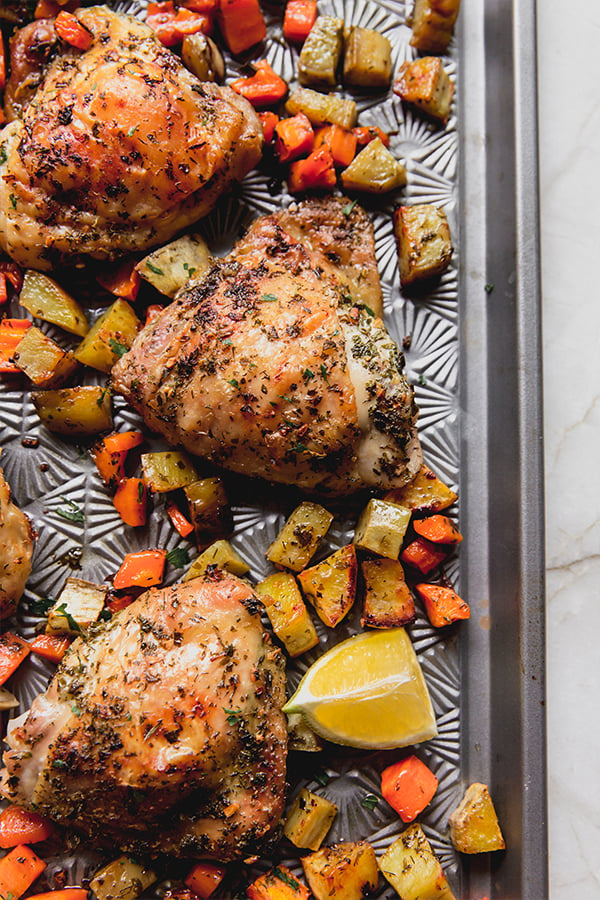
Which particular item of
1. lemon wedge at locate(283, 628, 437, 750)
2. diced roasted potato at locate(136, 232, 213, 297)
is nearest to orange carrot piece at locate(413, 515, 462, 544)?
lemon wedge at locate(283, 628, 437, 750)

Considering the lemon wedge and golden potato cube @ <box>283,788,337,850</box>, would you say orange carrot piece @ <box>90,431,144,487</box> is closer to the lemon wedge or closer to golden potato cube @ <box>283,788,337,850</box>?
the lemon wedge

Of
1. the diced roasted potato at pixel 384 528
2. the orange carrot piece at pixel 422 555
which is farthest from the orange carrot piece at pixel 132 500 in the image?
the orange carrot piece at pixel 422 555

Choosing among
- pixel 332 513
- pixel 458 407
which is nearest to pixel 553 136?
pixel 458 407

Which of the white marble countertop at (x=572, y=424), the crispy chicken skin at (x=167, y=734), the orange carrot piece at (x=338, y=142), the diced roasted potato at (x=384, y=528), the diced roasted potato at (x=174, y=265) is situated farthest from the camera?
the white marble countertop at (x=572, y=424)

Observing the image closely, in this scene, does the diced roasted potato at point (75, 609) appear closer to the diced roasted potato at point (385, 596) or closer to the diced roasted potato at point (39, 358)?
the diced roasted potato at point (39, 358)

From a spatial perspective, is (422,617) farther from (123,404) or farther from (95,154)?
(95,154)

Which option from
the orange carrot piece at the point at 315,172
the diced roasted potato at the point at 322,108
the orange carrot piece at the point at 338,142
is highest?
the diced roasted potato at the point at 322,108

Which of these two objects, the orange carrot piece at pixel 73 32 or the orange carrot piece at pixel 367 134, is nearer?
the orange carrot piece at pixel 73 32
